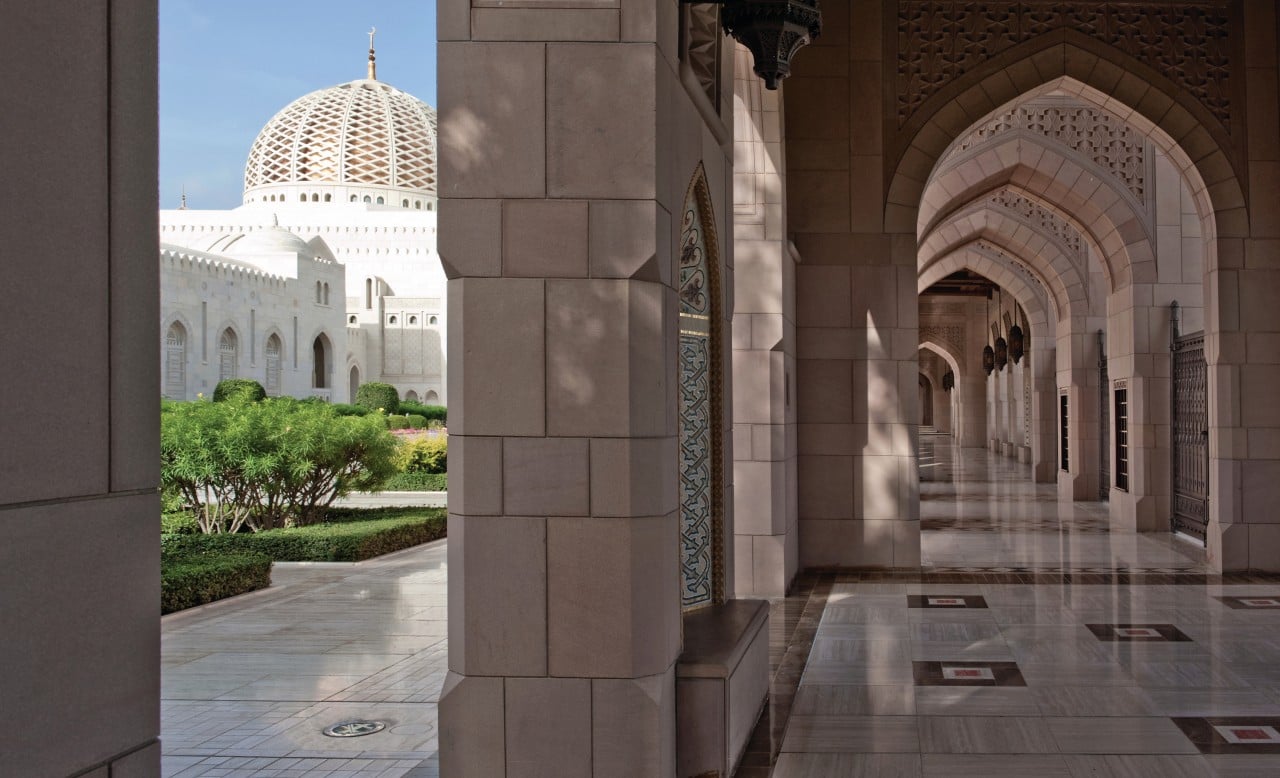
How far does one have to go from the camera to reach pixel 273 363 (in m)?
36.3

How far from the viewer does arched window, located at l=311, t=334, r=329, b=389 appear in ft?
132

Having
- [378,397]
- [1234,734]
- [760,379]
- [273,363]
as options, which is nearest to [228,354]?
[273,363]

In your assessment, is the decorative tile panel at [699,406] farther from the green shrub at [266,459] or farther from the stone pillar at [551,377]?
the green shrub at [266,459]

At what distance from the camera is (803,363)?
810 centimetres

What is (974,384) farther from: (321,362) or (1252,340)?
(321,362)

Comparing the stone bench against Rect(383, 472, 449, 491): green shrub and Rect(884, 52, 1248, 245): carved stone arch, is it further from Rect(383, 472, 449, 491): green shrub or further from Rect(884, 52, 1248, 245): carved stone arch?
Rect(383, 472, 449, 491): green shrub

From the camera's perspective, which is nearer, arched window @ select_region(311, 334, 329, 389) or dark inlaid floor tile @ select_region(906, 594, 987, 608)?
dark inlaid floor tile @ select_region(906, 594, 987, 608)

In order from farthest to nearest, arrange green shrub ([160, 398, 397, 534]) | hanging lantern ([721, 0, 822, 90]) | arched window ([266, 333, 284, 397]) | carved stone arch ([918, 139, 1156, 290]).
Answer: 1. arched window ([266, 333, 284, 397])
2. carved stone arch ([918, 139, 1156, 290])
3. green shrub ([160, 398, 397, 534])
4. hanging lantern ([721, 0, 822, 90])

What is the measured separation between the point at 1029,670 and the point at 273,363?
34.3 metres

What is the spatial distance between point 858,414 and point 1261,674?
3556 millimetres

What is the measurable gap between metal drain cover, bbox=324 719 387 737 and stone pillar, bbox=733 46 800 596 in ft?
10.4

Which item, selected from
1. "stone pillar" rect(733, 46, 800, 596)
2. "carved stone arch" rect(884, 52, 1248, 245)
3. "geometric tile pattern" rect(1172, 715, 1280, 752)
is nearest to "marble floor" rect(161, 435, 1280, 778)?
"geometric tile pattern" rect(1172, 715, 1280, 752)

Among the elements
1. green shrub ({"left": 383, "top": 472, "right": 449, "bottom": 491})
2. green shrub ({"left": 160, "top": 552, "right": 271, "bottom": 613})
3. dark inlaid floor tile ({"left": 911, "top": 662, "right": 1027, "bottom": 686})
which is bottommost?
dark inlaid floor tile ({"left": 911, "top": 662, "right": 1027, "bottom": 686})

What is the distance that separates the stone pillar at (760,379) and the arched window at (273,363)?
3134 centimetres
